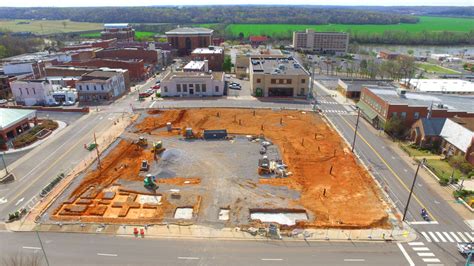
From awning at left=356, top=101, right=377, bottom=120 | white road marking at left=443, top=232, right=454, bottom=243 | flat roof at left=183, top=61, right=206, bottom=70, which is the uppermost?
flat roof at left=183, top=61, right=206, bottom=70

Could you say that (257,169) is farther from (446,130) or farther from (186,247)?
(446,130)

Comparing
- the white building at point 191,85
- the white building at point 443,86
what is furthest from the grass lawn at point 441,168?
the white building at point 191,85

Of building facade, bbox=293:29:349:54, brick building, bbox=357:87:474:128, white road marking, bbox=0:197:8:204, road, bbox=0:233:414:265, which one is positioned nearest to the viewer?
road, bbox=0:233:414:265

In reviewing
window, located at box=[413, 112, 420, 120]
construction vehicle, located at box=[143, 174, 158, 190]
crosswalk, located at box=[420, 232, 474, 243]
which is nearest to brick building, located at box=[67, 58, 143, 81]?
construction vehicle, located at box=[143, 174, 158, 190]

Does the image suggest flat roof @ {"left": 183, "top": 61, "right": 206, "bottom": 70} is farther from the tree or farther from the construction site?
the construction site

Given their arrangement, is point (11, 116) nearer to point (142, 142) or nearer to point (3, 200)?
point (3, 200)

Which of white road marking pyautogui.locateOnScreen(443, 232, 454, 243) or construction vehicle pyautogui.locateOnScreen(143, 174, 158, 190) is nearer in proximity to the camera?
white road marking pyautogui.locateOnScreen(443, 232, 454, 243)
